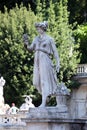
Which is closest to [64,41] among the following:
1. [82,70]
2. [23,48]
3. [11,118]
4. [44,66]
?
[82,70]

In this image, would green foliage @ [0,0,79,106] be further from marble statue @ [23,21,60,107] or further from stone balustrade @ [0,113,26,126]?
marble statue @ [23,21,60,107]

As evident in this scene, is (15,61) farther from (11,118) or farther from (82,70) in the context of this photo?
(11,118)

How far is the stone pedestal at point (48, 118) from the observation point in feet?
52.4

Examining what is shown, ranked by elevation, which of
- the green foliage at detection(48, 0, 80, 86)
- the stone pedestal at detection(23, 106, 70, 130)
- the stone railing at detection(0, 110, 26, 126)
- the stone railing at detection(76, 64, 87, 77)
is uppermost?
the green foliage at detection(48, 0, 80, 86)

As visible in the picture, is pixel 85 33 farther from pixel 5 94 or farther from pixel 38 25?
pixel 38 25

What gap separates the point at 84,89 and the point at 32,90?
10.6 ft

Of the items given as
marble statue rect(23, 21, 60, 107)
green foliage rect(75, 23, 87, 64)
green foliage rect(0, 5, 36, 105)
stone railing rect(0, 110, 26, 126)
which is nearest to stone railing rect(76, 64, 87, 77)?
green foliage rect(75, 23, 87, 64)

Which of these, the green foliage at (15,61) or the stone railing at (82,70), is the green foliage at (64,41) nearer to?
the stone railing at (82,70)

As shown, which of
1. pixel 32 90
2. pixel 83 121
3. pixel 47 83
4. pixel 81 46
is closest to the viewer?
pixel 83 121

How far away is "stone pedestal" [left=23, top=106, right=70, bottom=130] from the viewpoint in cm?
1596

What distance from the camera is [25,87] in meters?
32.8

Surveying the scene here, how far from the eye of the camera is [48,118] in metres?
16.1

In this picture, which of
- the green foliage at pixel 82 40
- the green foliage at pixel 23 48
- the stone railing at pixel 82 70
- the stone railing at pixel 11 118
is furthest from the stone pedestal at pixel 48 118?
the green foliage at pixel 82 40

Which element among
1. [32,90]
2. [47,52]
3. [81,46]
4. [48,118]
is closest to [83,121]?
[48,118]
